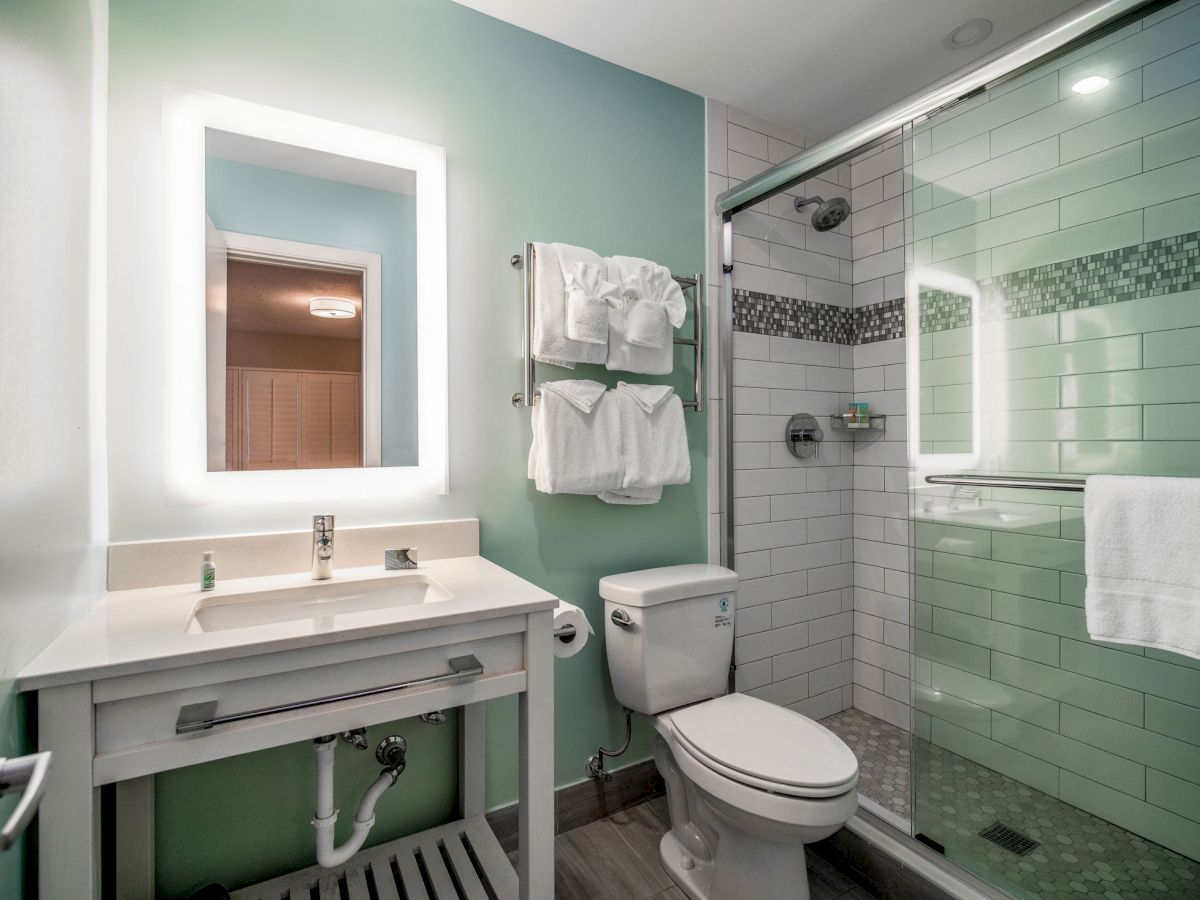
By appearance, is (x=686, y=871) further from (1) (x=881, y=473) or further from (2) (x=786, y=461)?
(1) (x=881, y=473)

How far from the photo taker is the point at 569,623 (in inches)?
51.2

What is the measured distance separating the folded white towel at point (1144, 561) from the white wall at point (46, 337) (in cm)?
186

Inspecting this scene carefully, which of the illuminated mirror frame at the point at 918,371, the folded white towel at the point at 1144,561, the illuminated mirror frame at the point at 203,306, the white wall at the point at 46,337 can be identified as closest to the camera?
the white wall at the point at 46,337

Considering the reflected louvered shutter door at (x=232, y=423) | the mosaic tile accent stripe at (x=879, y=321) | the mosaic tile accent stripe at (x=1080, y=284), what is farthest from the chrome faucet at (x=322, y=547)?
the mosaic tile accent stripe at (x=879, y=321)

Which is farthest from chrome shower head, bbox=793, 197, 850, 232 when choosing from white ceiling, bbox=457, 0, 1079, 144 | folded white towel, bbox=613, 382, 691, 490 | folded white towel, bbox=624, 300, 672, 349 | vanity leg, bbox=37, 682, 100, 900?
vanity leg, bbox=37, 682, 100, 900

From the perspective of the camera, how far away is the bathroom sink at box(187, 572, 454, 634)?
4.07ft

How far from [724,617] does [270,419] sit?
1.36 m

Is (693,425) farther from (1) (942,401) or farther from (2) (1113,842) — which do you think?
(2) (1113,842)

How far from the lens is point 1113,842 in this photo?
1.32 meters

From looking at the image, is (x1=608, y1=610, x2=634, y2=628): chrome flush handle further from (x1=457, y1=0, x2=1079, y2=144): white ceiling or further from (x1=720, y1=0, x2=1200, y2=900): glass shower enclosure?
(x1=457, y1=0, x2=1079, y2=144): white ceiling

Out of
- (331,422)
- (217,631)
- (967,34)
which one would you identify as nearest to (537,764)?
(217,631)

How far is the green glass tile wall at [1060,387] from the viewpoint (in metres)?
1.20

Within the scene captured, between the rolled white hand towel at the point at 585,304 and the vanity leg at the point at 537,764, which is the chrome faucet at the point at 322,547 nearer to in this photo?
the vanity leg at the point at 537,764

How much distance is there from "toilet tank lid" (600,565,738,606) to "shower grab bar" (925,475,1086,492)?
0.64 meters
